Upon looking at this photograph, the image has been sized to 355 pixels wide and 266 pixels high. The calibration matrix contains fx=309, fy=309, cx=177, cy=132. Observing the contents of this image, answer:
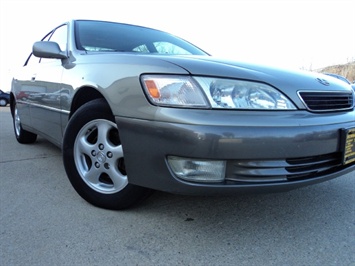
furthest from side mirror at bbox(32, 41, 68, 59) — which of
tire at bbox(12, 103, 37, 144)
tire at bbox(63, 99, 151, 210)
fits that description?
tire at bbox(12, 103, 37, 144)

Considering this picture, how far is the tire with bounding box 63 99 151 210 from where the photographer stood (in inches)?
78.4

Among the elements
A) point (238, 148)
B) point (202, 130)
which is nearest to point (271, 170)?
point (238, 148)

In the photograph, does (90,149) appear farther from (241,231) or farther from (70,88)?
(241,231)

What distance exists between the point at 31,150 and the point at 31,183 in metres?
1.45

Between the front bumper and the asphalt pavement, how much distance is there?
324mm

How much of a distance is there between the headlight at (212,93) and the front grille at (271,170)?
289 mm

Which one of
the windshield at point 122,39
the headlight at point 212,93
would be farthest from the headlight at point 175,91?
the windshield at point 122,39

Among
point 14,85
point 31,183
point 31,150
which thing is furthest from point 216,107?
point 14,85

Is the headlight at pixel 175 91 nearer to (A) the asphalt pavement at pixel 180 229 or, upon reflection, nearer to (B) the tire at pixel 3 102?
(A) the asphalt pavement at pixel 180 229

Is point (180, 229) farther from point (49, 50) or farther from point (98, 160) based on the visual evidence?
point (49, 50)

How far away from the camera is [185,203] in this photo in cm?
224

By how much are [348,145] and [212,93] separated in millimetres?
916

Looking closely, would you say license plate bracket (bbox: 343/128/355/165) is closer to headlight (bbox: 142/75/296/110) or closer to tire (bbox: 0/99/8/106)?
headlight (bbox: 142/75/296/110)

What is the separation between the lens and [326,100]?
1.92m
